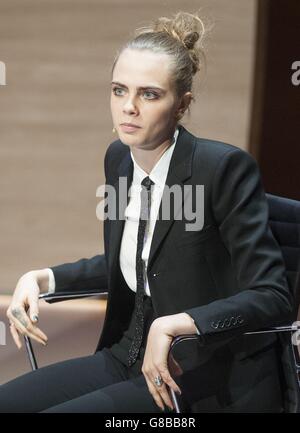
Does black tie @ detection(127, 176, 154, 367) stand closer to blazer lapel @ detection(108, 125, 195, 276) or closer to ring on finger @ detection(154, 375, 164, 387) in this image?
blazer lapel @ detection(108, 125, 195, 276)

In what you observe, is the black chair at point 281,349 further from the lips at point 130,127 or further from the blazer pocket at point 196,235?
the lips at point 130,127

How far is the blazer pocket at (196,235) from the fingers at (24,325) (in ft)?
1.31

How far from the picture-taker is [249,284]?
172cm

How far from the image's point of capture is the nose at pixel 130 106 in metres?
1.76

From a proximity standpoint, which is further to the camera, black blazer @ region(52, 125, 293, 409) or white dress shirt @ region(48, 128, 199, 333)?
white dress shirt @ region(48, 128, 199, 333)

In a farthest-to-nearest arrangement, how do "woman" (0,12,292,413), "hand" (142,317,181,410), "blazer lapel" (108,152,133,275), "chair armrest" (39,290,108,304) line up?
"chair armrest" (39,290,108,304)
"blazer lapel" (108,152,133,275)
"woman" (0,12,292,413)
"hand" (142,317,181,410)

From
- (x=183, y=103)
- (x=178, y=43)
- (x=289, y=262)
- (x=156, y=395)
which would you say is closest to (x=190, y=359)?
(x=156, y=395)

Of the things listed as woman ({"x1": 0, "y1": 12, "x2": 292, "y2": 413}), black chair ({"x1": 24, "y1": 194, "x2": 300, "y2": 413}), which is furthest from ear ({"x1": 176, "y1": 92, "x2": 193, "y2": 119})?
black chair ({"x1": 24, "y1": 194, "x2": 300, "y2": 413})

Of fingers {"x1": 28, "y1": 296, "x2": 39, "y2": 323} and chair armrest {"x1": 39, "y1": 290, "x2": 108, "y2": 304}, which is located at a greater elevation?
fingers {"x1": 28, "y1": 296, "x2": 39, "y2": 323}

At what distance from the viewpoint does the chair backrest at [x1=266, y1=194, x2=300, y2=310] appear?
1948 millimetres

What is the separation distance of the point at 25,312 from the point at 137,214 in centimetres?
36

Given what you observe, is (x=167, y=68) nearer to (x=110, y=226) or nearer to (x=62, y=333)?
(x=110, y=226)

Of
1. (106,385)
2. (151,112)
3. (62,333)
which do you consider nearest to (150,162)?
(151,112)

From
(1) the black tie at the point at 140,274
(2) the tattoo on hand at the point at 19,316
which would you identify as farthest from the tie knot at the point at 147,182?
(2) the tattoo on hand at the point at 19,316
